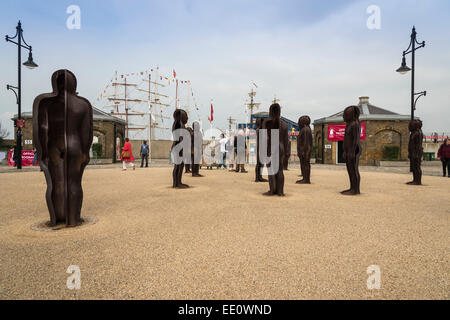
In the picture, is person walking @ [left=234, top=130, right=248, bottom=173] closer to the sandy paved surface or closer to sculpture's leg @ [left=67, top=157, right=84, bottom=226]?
the sandy paved surface

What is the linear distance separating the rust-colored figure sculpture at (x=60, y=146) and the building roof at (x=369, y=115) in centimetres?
2596

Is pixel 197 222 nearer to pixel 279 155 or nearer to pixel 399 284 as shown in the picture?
pixel 399 284

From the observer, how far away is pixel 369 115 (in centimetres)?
2541

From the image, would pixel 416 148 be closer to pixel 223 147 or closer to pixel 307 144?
pixel 307 144

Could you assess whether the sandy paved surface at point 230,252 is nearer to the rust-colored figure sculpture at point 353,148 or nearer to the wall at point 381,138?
the rust-colored figure sculpture at point 353,148

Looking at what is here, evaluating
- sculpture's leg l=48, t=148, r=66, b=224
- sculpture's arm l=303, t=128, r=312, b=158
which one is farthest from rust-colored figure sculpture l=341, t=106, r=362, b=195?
sculpture's leg l=48, t=148, r=66, b=224

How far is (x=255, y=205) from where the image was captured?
19.9 ft

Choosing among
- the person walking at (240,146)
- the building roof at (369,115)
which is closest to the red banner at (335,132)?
the building roof at (369,115)

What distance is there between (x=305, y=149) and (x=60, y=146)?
840 cm

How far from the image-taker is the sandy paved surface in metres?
2.42

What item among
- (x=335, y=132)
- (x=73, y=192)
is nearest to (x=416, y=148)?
(x=73, y=192)

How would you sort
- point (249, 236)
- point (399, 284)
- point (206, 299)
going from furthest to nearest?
point (249, 236)
point (399, 284)
point (206, 299)

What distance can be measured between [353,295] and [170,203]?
4.59 m
